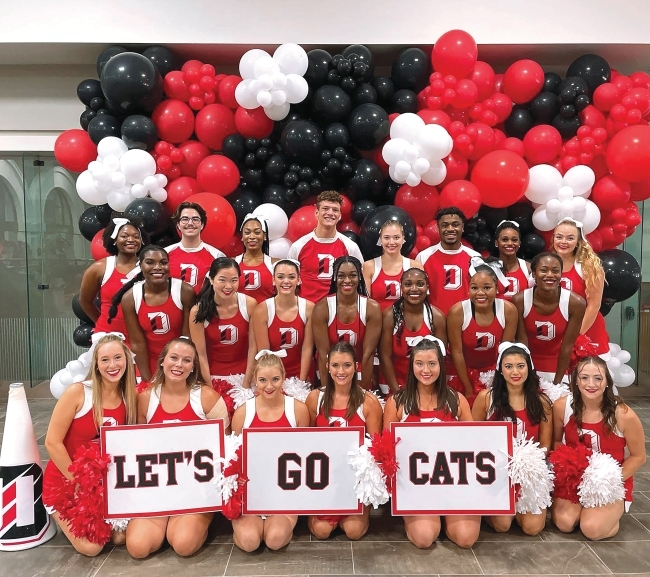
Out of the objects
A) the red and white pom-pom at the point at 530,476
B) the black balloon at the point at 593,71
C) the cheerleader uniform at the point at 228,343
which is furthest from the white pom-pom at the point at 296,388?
the black balloon at the point at 593,71

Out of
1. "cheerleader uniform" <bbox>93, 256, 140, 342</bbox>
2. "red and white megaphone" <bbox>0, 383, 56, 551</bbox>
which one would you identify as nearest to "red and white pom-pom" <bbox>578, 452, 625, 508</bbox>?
"red and white megaphone" <bbox>0, 383, 56, 551</bbox>

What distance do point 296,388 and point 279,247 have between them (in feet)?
4.94

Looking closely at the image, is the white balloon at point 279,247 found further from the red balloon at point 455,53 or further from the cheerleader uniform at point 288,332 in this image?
the red balloon at point 455,53

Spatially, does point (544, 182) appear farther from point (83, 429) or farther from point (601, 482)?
point (83, 429)

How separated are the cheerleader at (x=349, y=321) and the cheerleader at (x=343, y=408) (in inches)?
12.5

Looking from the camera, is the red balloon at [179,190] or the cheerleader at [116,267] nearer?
the cheerleader at [116,267]

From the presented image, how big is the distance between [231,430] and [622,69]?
4910mm

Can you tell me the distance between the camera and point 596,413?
2748 mm

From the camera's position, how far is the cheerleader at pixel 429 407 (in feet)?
8.52

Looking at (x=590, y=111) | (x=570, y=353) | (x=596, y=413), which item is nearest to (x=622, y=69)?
(x=590, y=111)

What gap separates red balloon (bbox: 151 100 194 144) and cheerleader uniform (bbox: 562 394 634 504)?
3503 millimetres

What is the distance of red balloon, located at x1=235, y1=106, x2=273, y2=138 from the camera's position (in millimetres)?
4344

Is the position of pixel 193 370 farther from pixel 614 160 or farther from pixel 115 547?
pixel 614 160

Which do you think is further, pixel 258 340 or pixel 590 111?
pixel 590 111
